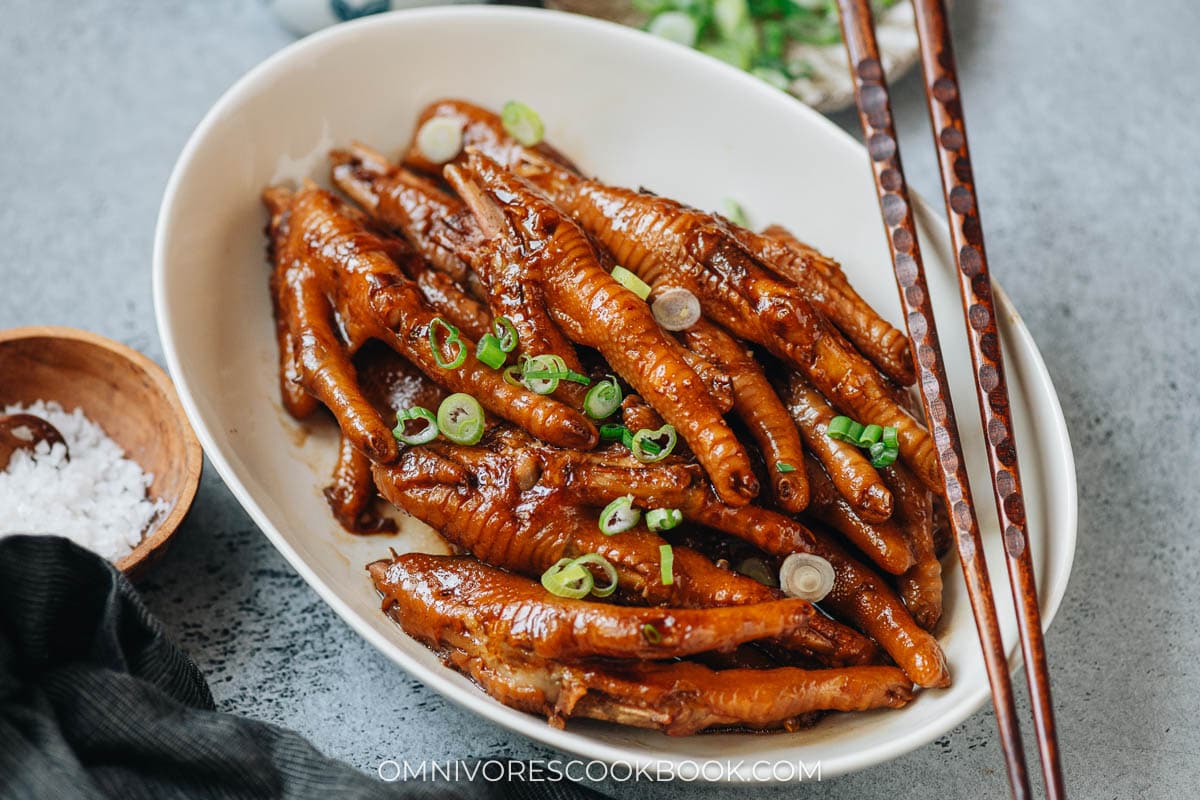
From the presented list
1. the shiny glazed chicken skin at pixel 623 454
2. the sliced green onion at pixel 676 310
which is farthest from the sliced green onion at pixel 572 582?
the sliced green onion at pixel 676 310

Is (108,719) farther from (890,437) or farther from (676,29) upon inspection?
(676,29)

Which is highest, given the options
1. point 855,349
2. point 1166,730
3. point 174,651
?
point 855,349


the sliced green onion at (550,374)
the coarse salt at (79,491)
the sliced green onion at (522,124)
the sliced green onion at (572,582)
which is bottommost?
the coarse salt at (79,491)

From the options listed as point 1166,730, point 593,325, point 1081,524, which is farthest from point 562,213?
point 1166,730

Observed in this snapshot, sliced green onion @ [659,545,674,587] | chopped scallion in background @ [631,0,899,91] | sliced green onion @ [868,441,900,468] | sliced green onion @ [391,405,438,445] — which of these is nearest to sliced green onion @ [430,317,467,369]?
sliced green onion @ [391,405,438,445]

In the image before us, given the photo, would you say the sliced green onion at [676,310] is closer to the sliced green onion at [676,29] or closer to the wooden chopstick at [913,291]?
the wooden chopstick at [913,291]

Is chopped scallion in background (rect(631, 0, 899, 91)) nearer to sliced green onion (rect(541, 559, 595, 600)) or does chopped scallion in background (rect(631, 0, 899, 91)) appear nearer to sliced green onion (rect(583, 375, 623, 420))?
sliced green onion (rect(583, 375, 623, 420))

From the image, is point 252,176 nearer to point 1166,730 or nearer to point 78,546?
point 78,546
